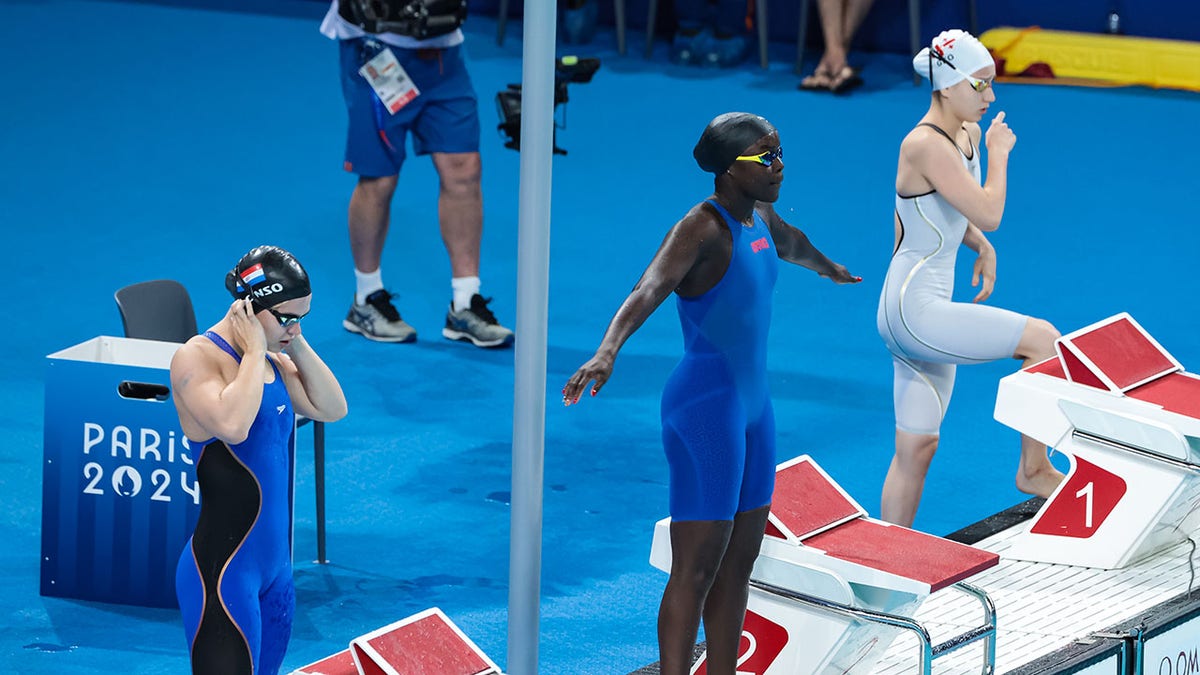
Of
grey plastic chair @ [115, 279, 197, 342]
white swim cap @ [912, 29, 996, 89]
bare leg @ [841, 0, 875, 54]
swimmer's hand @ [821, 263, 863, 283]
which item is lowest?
bare leg @ [841, 0, 875, 54]

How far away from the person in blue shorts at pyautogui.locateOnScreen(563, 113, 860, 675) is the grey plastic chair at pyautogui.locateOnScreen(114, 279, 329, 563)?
1.90 meters

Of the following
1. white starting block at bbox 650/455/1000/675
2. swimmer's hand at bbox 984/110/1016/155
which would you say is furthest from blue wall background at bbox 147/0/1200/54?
white starting block at bbox 650/455/1000/675

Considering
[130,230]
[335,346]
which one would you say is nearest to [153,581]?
[335,346]

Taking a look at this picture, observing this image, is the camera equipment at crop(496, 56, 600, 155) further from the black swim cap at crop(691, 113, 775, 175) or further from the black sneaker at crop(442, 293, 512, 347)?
the black swim cap at crop(691, 113, 775, 175)

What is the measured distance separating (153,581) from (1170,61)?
9933mm

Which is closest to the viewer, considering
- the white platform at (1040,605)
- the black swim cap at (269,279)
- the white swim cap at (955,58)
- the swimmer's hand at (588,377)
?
the swimmer's hand at (588,377)

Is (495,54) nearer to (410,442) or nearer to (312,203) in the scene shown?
(312,203)

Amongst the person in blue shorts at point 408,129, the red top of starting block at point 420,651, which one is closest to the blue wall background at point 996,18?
the person in blue shorts at point 408,129

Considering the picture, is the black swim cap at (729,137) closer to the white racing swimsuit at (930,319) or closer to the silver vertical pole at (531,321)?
the silver vertical pole at (531,321)

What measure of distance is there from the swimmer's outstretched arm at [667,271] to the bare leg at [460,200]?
405 cm

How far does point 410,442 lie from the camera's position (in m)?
7.41

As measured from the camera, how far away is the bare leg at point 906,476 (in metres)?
6.02

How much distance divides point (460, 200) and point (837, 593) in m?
4.01

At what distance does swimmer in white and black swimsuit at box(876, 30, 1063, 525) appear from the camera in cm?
584
